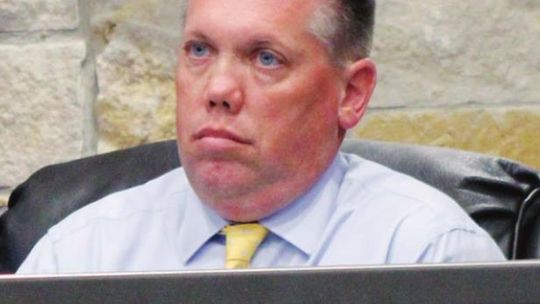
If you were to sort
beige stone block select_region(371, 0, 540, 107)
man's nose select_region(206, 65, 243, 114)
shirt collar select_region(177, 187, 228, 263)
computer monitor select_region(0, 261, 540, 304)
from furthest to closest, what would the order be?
beige stone block select_region(371, 0, 540, 107)
shirt collar select_region(177, 187, 228, 263)
man's nose select_region(206, 65, 243, 114)
computer monitor select_region(0, 261, 540, 304)

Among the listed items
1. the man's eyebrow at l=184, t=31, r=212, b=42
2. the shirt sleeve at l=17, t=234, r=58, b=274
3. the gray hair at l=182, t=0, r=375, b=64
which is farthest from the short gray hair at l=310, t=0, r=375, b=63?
the shirt sleeve at l=17, t=234, r=58, b=274

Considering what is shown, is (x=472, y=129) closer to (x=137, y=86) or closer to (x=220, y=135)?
(x=137, y=86)

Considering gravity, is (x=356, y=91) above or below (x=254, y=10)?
below

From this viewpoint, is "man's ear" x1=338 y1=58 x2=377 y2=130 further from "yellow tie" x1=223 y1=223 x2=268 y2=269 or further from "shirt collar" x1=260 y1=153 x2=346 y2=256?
"yellow tie" x1=223 y1=223 x2=268 y2=269

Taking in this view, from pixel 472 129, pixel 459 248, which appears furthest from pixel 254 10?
pixel 472 129

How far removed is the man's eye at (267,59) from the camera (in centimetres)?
133

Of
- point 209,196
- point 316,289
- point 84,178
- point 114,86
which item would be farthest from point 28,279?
point 114,86

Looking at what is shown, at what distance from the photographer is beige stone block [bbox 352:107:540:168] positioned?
2.14 m

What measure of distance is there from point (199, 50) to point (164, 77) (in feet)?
2.69

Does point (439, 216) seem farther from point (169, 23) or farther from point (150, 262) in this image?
point (169, 23)

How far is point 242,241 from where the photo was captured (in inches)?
53.9

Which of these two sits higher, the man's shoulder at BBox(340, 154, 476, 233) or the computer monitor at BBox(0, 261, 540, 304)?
the computer monitor at BBox(0, 261, 540, 304)

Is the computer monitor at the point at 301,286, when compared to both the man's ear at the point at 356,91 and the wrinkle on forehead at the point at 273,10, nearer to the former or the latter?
the wrinkle on forehead at the point at 273,10

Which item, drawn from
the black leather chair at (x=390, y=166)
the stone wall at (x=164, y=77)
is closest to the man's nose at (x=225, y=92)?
the black leather chair at (x=390, y=166)
